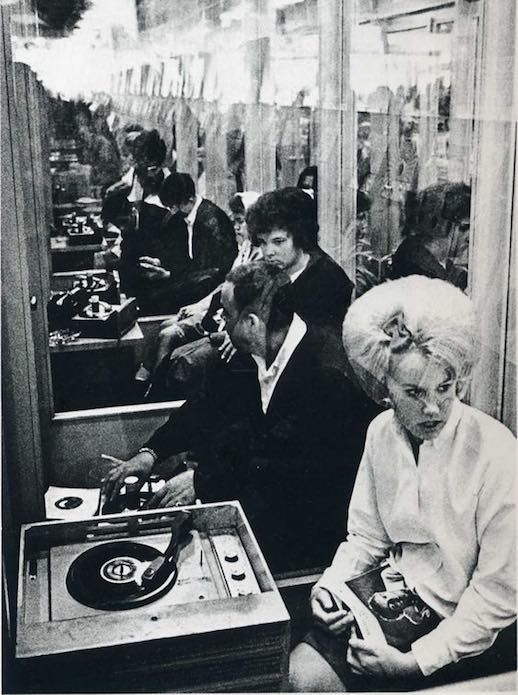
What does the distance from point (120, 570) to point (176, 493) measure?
0.77ft

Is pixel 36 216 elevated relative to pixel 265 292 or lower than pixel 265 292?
elevated

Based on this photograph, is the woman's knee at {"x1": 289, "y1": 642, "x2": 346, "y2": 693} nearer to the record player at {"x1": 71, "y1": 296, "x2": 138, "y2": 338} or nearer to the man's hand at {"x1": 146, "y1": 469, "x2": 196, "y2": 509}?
the man's hand at {"x1": 146, "y1": 469, "x2": 196, "y2": 509}

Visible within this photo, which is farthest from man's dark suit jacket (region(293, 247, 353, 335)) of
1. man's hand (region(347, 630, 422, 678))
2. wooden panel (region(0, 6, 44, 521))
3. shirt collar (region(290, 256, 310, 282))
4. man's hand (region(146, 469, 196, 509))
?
man's hand (region(347, 630, 422, 678))

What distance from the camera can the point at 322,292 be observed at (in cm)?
199

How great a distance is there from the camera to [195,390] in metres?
2.03

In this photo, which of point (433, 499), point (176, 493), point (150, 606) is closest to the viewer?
point (150, 606)

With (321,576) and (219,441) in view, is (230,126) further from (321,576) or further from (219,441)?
(321,576)

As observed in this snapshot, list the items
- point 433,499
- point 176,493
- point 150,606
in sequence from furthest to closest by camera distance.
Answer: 1. point 176,493
2. point 433,499
3. point 150,606

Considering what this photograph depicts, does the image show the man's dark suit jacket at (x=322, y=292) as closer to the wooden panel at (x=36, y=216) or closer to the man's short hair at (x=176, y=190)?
the man's short hair at (x=176, y=190)

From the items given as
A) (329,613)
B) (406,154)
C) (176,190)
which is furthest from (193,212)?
(329,613)

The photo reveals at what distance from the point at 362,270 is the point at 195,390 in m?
0.50

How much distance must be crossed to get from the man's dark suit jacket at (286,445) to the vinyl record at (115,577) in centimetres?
22

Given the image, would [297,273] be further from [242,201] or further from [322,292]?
[242,201]

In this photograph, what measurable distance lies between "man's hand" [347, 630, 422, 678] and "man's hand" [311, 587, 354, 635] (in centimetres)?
5
